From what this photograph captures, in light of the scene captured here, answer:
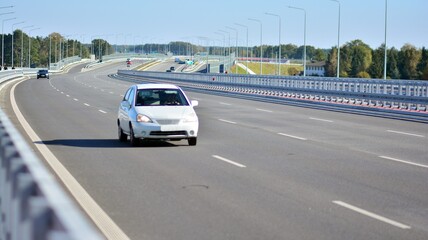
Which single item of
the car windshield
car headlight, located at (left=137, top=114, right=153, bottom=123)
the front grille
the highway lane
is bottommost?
the highway lane

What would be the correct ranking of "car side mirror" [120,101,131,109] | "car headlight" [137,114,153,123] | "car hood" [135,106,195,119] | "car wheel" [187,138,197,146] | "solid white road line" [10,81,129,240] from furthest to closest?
"car side mirror" [120,101,131,109], "car wheel" [187,138,197,146], "car hood" [135,106,195,119], "car headlight" [137,114,153,123], "solid white road line" [10,81,129,240]

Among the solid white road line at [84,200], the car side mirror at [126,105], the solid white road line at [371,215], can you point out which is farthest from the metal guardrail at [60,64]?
the solid white road line at [371,215]

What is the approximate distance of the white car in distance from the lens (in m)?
18.5

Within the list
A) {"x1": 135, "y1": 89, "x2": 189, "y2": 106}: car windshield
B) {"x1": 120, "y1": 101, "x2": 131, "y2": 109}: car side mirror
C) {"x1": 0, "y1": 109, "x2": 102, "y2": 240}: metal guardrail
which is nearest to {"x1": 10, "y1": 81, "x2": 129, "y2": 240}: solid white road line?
{"x1": 120, "y1": 101, "x2": 131, "y2": 109}: car side mirror

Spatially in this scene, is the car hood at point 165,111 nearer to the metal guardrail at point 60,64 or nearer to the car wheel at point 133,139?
the car wheel at point 133,139

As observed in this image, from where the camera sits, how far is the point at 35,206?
2.83m

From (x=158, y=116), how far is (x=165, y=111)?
1.12 ft

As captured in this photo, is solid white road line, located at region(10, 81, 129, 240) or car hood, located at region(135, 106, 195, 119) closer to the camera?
solid white road line, located at region(10, 81, 129, 240)

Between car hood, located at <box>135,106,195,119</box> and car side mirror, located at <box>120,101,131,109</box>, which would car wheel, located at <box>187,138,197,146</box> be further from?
car side mirror, located at <box>120,101,131,109</box>

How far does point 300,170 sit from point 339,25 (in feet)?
146

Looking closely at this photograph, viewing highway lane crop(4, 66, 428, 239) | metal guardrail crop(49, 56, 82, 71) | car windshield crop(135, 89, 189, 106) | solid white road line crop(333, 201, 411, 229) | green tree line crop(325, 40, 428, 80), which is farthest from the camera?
metal guardrail crop(49, 56, 82, 71)

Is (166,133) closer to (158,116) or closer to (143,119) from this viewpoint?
(158,116)

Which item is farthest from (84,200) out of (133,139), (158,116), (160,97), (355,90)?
(355,90)

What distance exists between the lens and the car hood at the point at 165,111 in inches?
733
